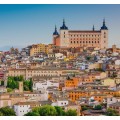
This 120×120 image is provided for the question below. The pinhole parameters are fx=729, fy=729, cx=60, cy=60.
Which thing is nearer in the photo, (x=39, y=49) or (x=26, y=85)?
(x=26, y=85)

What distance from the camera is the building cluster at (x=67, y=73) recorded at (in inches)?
375

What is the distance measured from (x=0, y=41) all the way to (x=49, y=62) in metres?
2.35

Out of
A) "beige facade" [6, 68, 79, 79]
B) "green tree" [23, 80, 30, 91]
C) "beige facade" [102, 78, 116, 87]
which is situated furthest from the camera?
"beige facade" [6, 68, 79, 79]

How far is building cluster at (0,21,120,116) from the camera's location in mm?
9514

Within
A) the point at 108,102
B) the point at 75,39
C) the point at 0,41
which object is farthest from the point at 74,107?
the point at 75,39

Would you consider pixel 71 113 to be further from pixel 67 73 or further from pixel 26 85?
pixel 67 73

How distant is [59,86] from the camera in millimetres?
11258

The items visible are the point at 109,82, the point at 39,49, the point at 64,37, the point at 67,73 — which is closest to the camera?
the point at 109,82

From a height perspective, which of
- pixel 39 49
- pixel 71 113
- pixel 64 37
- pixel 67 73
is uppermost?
pixel 64 37

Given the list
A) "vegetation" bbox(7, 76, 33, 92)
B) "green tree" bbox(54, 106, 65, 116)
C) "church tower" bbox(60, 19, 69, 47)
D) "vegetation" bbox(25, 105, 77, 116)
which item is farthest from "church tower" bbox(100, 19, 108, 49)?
"vegetation" bbox(25, 105, 77, 116)

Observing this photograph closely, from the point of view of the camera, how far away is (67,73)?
12.6 m

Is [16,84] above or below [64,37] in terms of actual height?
below

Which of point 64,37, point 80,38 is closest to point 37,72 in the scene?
point 80,38

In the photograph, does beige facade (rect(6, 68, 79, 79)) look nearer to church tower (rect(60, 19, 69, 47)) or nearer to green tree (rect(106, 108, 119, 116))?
church tower (rect(60, 19, 69, 47))
